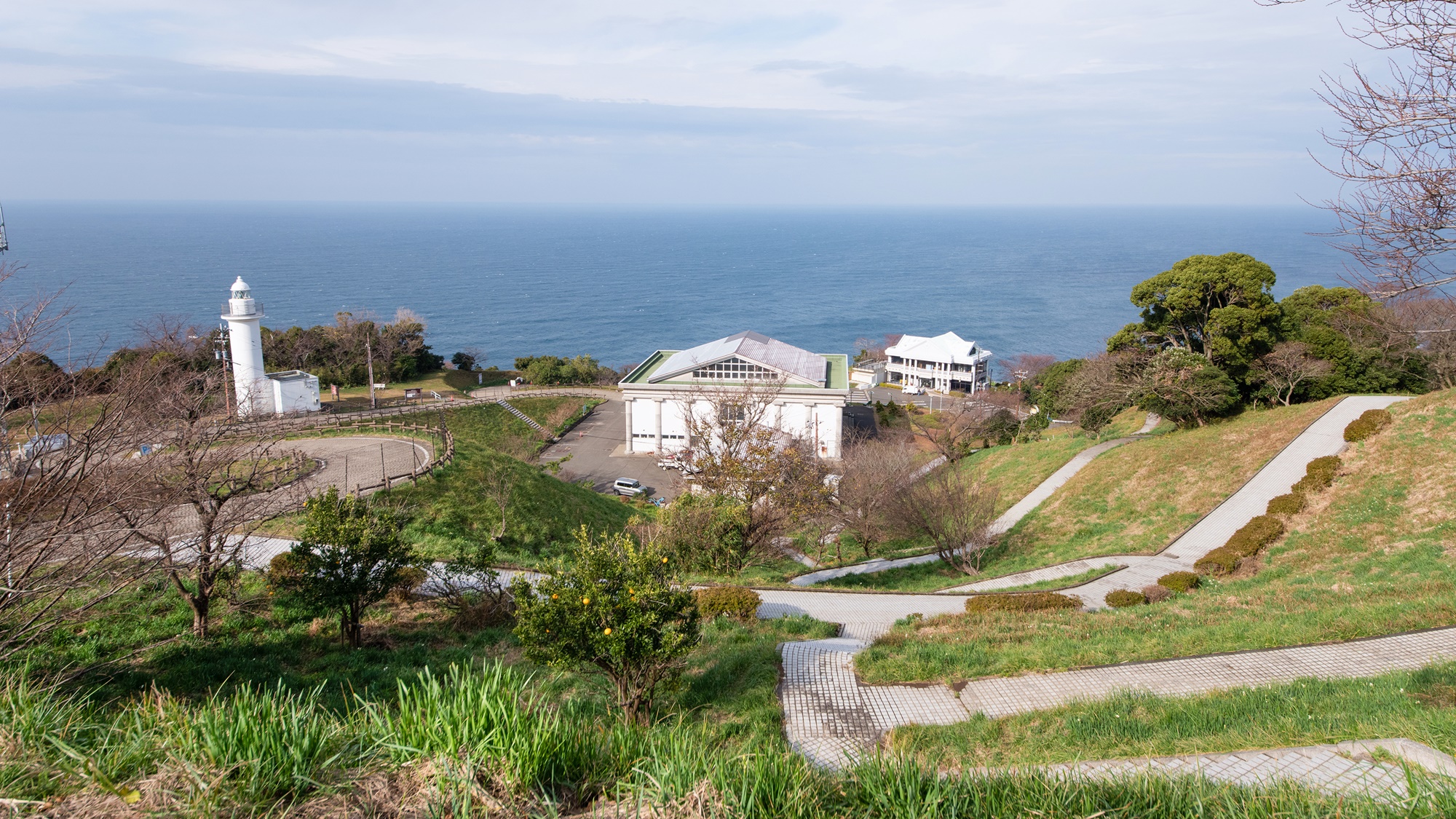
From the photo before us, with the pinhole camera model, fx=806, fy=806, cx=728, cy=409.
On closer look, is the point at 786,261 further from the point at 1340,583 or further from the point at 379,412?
the point at 1340,583

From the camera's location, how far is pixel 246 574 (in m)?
15.5

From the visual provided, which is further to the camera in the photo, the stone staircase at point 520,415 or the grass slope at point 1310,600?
the stone staircase at point 520,415

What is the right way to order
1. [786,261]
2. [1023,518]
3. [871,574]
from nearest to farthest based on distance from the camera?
1. [871,574]
2. [1023,518]
3. [786,261]

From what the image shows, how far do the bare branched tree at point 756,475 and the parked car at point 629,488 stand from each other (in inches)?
188

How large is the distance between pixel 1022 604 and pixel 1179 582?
360 cm

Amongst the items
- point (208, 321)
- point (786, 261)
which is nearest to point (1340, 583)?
point (208, 321)

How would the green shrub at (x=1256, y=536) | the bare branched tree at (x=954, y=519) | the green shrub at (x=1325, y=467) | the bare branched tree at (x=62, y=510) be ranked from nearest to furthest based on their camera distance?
the bare branched tree at (x=62, y=510)
the green shrub at (x=1256, y=536)
the green shrub at (x=1325, y=467)
the bare branched tree at (x=954, y=519)

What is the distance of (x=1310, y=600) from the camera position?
528 inches

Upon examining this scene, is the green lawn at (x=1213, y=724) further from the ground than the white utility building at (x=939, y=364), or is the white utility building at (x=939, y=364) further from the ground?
the green lawn at (x=1213, y=724)

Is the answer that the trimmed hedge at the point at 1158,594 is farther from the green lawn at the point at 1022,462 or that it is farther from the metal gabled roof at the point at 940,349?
the metal gabled roof at the point at 940,349

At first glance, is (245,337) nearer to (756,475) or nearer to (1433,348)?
(756,475)

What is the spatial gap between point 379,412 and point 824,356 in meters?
25.5

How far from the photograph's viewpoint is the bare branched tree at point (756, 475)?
2255 centimetres

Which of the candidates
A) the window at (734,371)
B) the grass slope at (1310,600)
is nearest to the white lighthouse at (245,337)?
the window at (734,371)
